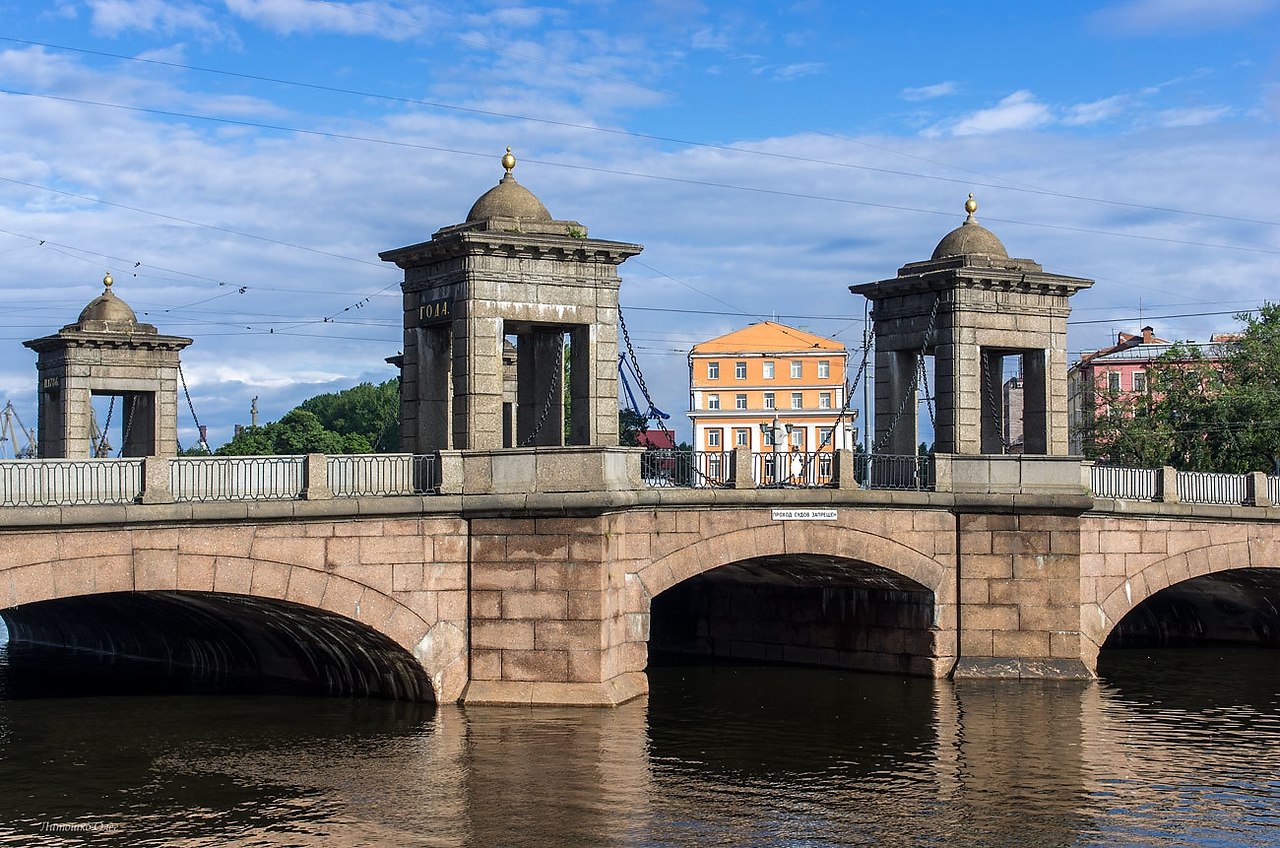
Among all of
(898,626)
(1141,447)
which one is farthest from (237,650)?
(1141,447)

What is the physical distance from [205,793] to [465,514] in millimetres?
7204

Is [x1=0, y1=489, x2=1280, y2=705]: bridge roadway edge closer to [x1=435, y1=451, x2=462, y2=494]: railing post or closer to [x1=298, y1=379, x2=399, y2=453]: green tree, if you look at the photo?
[x1=435, y1=451, x2=462, y2=494]: railing post

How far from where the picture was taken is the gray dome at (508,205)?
27859mm

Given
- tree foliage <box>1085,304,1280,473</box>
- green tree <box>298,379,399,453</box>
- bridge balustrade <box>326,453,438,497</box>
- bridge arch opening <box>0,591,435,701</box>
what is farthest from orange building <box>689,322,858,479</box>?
bridge balustrade <box>326,453,438,497</box>

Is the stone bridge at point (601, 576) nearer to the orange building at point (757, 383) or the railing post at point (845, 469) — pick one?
the railing post at point (845, 469)

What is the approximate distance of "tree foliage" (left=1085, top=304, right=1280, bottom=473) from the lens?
5047 cm

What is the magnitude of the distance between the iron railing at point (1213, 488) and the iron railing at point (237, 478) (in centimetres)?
1939

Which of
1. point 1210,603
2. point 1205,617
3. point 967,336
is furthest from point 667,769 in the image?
point 1205,617

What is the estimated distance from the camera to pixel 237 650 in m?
31.9

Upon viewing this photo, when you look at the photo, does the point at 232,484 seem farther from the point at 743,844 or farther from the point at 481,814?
the point at 743,844

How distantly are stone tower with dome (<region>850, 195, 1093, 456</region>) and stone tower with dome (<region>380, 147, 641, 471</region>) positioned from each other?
726 cm

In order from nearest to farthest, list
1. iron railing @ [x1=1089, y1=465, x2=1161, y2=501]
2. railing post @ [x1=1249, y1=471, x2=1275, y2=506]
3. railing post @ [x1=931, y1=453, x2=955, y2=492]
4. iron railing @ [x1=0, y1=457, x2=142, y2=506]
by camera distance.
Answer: iron railing @ [x1=0, y1=457, x2=142, y2=506], railing post @ [x1=931, y1=453, x2=955, y2=492], iron railing @ [x1=1089, y1=465, x2=1161, y2=501], railing post @ [x1=1249, y1=471, x2=1275, y2=506]

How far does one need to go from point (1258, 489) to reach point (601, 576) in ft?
55.7

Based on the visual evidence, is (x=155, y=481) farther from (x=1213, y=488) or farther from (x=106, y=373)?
(x=1213, y=488)
